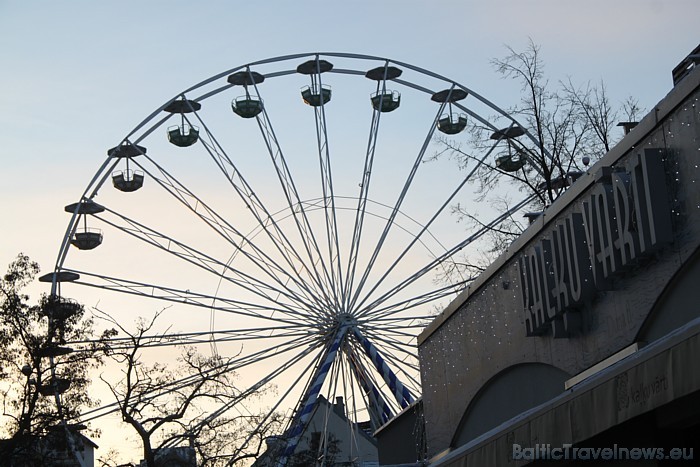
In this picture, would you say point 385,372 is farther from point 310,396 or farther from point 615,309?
point 615,309

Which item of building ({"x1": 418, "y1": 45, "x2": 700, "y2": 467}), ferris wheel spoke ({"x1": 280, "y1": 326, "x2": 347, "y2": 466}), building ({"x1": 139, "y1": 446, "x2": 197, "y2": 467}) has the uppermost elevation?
ferris wheel spoke ({"x1": 280, "y1": 326, "x2": 347, "y2": 466})

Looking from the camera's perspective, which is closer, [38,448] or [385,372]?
[38,448]

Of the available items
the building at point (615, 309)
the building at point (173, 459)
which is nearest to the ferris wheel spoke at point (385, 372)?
the building at point (173, 459)

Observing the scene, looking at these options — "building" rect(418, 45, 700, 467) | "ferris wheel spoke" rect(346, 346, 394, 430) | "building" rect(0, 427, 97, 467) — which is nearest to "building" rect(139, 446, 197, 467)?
"building" rect(0, 427, 97, 467)

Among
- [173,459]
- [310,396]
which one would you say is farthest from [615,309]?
[310,396]

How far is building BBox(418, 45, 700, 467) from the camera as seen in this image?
7.48 metres

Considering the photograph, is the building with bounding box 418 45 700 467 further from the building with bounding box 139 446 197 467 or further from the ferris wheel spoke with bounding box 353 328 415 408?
the ferris wheel spoke with bounding box 353 328 415 408

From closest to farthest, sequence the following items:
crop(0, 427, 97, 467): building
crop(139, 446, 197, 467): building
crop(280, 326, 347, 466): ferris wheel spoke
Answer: crop(0, 427, 97, 467): building < crop(139, 446, 197, 467): building < crop(280, 326, 347, 466): ferris wheel spoke

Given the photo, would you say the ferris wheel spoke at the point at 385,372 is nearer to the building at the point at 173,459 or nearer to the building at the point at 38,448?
the building at the point at 173,459

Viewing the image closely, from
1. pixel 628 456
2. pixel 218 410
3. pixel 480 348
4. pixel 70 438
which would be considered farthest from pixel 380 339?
pixel 628 456

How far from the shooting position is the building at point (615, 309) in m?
7.48

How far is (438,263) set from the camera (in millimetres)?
27000

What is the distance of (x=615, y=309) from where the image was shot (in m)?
10.0

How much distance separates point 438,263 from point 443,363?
35.2 feet
